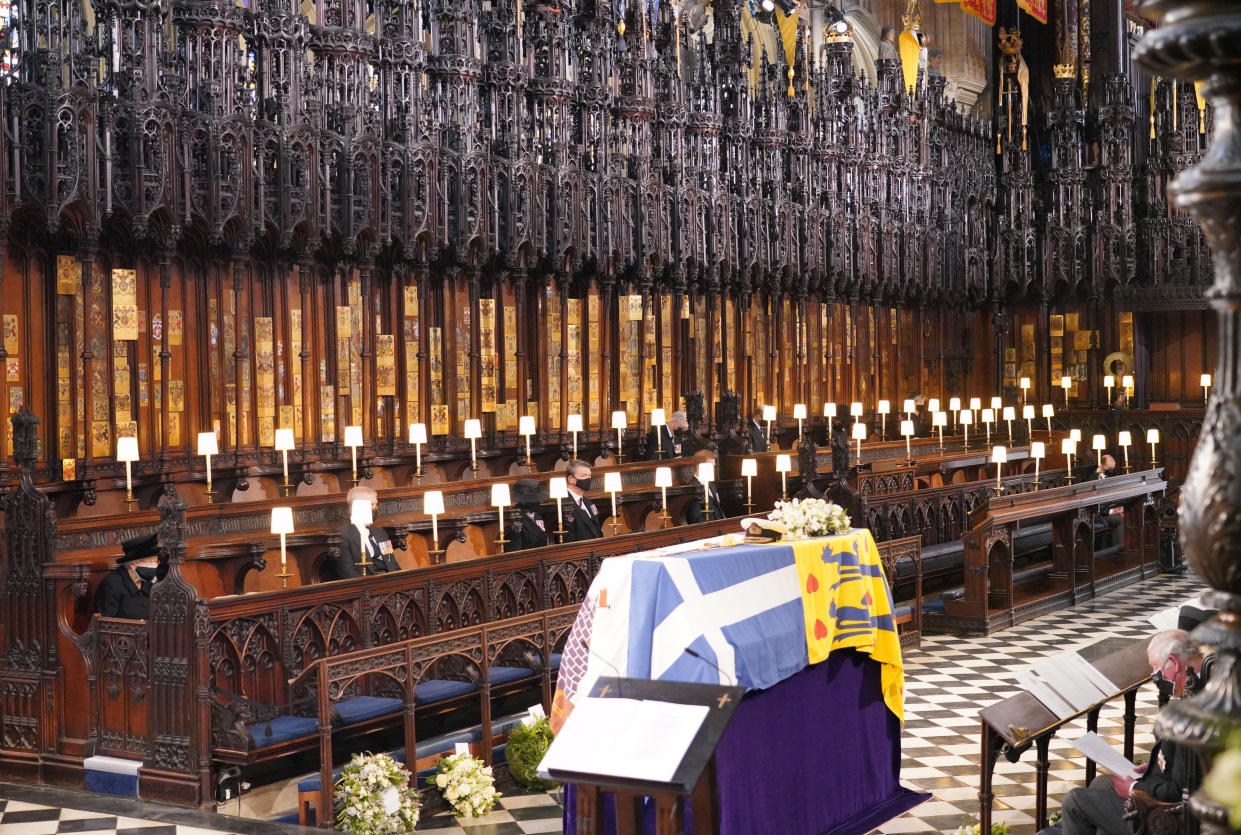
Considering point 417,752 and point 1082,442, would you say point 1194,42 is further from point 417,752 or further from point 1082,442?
point 1082,442

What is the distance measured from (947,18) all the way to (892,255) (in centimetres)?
715

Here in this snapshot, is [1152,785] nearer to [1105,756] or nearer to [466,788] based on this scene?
[1105,756]

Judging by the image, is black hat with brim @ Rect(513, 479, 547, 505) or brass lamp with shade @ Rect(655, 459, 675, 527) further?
brass lamp with shade @ Rect(655, 459, 675, 527)

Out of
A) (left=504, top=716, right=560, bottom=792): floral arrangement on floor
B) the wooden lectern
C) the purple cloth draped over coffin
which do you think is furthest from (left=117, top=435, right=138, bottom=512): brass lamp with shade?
the wooden lectern

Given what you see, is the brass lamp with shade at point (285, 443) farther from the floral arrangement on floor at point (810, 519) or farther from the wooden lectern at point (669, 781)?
the wooden lectern at point (669, 781)

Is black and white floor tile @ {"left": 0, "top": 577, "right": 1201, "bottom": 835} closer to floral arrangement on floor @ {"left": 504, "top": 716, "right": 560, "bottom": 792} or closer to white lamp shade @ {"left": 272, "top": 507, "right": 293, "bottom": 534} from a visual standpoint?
floral arrangement on floor @ {"left": 504, "top": 716, "right": 560, "bottom": 792}

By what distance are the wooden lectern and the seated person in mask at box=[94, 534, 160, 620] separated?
4604mm

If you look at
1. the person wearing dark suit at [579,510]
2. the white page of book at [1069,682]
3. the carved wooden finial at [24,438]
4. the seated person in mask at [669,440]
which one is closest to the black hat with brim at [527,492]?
the person wearing dark suit at [579,510]

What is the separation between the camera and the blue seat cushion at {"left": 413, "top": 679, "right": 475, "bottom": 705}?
7.75 m

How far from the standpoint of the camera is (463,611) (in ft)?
27.9

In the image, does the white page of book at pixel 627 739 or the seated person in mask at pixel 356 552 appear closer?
the white page of book at pixel 627 739

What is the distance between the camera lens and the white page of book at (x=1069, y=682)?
570 centimetres

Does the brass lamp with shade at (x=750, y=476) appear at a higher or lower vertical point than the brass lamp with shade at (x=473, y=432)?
lower

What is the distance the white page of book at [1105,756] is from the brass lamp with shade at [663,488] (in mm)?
7299
